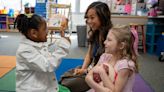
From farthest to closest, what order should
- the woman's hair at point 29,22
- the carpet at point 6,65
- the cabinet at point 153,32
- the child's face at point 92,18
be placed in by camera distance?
the cabinet at point 153,32, the carpet at point 6,65, the child's face at point 92,18, the woman's hair at point 29,22

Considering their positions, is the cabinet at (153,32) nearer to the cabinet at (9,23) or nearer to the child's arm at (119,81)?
the child's arm at (119,81)

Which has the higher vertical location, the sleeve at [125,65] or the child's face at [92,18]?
the child's face at [92,18]

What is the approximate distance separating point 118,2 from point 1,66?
402 centimetres

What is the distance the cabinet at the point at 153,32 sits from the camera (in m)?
4.84

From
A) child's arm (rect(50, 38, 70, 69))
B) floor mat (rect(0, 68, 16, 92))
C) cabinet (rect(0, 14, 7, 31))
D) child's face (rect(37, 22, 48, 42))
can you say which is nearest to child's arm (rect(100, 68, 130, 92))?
child's arm (rect(50, 38, 70, 69))

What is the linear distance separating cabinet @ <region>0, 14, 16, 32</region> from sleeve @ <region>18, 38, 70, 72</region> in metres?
7.02

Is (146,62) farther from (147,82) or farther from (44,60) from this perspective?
(44,60)

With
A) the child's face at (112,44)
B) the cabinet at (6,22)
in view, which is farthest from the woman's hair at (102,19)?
the cabinet at (6,22)

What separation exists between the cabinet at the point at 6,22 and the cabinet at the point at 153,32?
4.83 meters

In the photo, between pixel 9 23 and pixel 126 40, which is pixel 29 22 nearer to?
pixel 126 40

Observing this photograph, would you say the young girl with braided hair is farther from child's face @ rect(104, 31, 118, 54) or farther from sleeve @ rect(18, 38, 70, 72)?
child's face @ rect(104, 31, 118, 54)

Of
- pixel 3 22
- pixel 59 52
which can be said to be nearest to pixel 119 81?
pixel 59 52

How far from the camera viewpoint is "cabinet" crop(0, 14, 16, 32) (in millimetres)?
7898

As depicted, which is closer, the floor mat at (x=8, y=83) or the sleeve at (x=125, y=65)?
the sleeve at (x=125, y=65)
